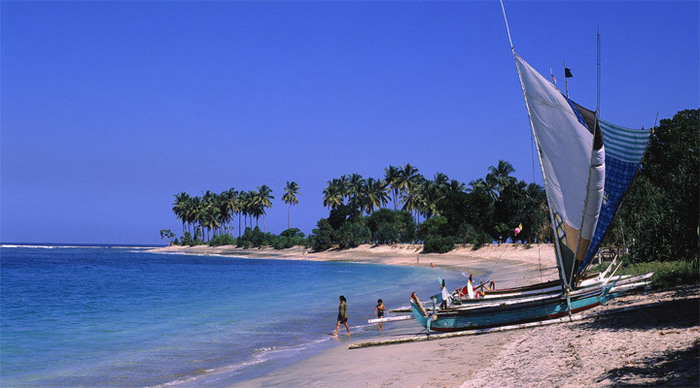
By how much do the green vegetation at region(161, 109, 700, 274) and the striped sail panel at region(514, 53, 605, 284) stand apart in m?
1.78

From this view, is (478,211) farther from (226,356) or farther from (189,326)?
(226,356)

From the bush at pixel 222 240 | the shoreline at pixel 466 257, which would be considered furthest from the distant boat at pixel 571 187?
the bush at pixel 222 240

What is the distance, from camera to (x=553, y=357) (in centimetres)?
1018

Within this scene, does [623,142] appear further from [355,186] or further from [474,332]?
[355,186]

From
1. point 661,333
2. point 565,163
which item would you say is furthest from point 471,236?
point 661,333

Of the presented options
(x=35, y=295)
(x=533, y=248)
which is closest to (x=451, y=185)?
(x=533, y=248)

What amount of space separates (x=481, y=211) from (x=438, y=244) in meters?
9.21

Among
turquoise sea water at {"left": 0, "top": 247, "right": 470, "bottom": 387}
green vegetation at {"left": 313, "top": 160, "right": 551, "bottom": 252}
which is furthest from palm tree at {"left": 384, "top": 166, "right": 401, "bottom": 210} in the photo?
turquoise sea water at {"left": 0, "top": 247, "right": 470, "bottom": 387}

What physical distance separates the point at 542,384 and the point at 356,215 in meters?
99.6

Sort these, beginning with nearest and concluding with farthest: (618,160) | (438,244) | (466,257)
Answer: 1. (618,160)
2. (466,257)
3. (438,244)

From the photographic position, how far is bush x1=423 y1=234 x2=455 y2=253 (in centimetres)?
7607

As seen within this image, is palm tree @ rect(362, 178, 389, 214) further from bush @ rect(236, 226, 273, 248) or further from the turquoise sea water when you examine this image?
the turquoise sea water

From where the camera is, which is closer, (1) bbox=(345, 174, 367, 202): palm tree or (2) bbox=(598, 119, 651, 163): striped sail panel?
(2) bbox=(598, 119, 651, 163): striped sail panel

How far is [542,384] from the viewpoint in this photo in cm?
856
